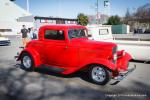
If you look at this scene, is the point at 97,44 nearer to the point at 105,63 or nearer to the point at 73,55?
the point at 105,63

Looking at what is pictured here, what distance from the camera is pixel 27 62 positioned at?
30.2 feet

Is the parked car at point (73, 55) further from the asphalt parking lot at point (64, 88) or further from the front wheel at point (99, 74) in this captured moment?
the asphalt parking lot at point (64, 88)

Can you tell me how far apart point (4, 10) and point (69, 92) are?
5647cm

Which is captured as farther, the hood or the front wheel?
the hood

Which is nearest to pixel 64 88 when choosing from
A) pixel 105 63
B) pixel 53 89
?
pixel 53 89

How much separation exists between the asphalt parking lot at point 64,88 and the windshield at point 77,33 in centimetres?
145

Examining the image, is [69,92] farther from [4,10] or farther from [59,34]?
[4,10]

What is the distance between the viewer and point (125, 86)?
7.05m

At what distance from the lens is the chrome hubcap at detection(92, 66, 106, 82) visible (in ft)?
23.2

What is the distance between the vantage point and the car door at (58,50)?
25.3 ft

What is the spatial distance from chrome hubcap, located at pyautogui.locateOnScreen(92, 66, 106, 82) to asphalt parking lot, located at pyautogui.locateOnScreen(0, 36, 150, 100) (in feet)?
0.78

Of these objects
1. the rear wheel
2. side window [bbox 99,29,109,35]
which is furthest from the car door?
side window [bbox 99,29,109,35]

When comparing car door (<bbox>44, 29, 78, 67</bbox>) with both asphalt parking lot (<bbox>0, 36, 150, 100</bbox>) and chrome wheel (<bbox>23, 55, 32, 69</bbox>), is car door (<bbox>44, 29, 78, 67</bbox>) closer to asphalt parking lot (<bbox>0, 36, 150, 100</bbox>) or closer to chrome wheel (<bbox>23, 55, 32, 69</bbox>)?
asphalt parking lot (<bbox>0, 36, 150, 100</bbox>)

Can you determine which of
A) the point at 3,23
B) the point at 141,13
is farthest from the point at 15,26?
the point at 141,13
